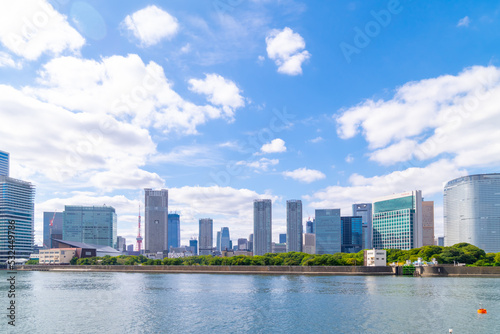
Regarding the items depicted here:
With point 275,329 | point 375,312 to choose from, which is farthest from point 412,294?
point 275,329

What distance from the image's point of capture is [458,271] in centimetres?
17025

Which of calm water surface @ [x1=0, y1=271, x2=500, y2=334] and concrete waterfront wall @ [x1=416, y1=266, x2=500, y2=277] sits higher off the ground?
calm water surface @ [x1=0, y1=271, x2=500, y2=334]

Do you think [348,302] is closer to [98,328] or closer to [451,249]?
[98,328]

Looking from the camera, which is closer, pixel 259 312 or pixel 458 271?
pixel 259 312

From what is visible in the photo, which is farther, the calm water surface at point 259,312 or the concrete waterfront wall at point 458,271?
the concrete waterfront wall at point 458,271

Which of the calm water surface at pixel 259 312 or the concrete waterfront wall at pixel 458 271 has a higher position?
the calm water surface at pixel 259 312

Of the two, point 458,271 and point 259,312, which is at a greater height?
point 259,312

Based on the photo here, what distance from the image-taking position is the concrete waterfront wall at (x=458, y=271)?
169 meters

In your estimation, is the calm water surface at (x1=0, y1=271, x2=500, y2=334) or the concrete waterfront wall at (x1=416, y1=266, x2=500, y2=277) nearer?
the calm water surface at (x1=0, y1=271, x2=500, y2=334)

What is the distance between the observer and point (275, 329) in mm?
57344

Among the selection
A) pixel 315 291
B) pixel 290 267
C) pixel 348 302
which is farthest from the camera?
pixel 290 267

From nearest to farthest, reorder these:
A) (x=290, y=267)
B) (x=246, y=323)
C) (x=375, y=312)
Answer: (x=246, y=323)
(x=375, y=312)
(x=290, y=267)

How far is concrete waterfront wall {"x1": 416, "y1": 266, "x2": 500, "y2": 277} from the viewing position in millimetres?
169000

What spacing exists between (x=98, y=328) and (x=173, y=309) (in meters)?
18.9
